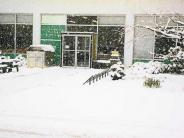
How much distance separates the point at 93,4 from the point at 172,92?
41.9 feet

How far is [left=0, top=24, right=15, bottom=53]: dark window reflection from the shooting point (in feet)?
82.2

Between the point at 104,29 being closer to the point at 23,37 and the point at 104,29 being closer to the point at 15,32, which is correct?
the point at 23,37

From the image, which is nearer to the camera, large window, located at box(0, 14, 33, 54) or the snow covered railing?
the snow covered railing

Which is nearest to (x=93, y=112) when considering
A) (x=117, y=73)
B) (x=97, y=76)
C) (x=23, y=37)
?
(x=97, y=76)

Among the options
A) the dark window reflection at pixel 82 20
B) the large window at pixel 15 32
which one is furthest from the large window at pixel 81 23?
the large window at pixel 15 32

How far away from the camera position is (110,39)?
2358 cm

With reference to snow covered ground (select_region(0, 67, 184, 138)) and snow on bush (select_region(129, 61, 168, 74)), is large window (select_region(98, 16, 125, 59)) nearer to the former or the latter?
snow on bush (select_region(129, 61, 168, 74))

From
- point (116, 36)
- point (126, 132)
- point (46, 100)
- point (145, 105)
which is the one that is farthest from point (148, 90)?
point (116, 36)

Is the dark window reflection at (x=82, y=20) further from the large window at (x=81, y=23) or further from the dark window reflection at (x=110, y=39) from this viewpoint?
the dark window reflection at (x=110, y=39)

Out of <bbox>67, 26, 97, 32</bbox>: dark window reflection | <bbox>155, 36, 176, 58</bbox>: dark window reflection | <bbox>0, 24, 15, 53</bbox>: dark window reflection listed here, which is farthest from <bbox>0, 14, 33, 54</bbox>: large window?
<bbox>155, 36, 176, 58</bbox>: dark window reflection

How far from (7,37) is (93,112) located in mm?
17491

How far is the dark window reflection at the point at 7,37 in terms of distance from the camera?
25.1m

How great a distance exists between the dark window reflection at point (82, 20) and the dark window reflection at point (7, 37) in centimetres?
429

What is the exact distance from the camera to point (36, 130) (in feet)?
23.9
